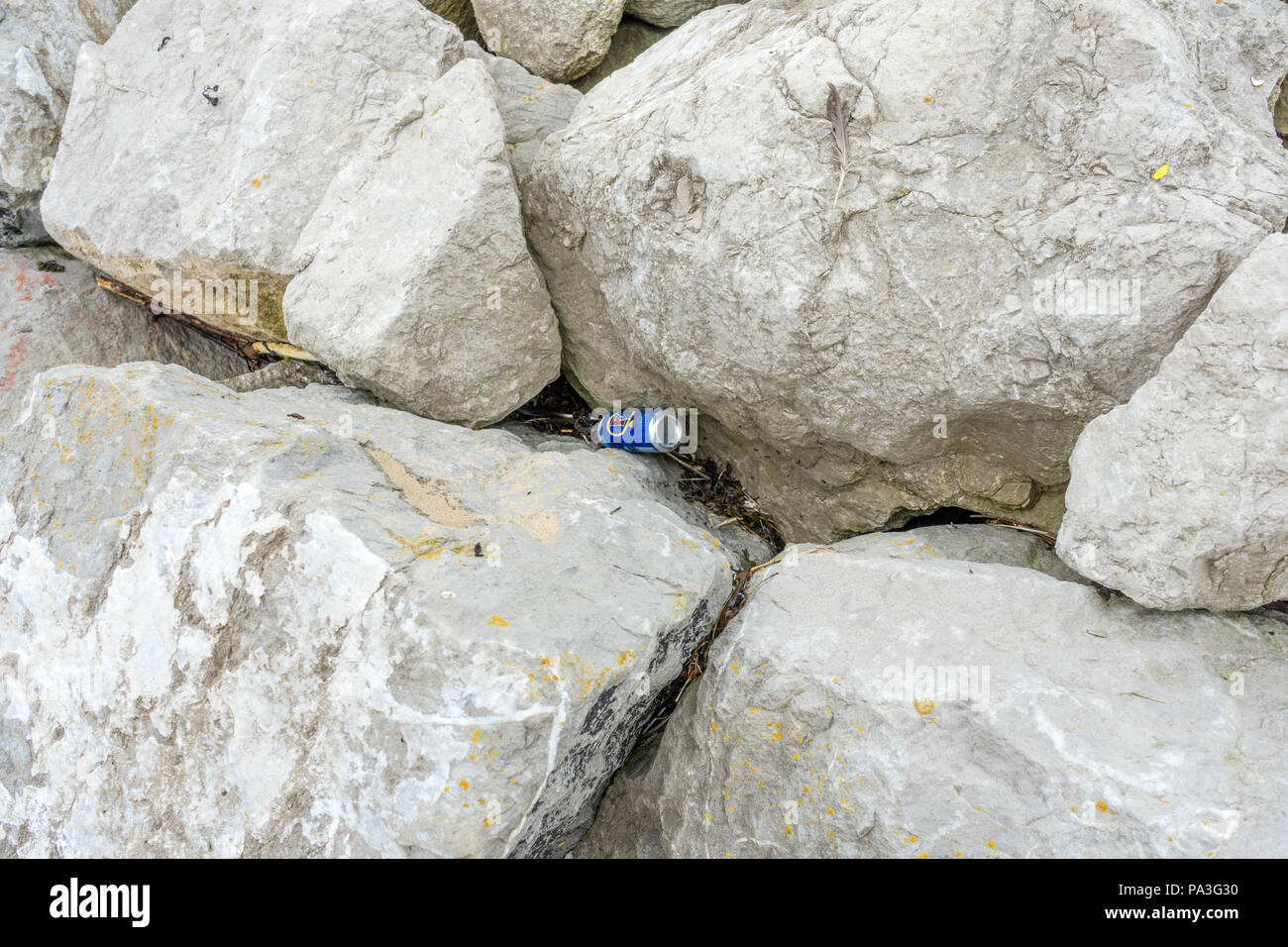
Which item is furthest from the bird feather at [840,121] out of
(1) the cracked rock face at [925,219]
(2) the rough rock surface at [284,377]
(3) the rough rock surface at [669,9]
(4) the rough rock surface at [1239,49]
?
(2) the rough rock surface at [284,377]

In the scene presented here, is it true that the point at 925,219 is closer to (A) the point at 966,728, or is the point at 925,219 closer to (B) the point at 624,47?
(A) the point at 966,728

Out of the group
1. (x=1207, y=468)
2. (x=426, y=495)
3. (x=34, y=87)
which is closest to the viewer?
(x=1207, y=468)

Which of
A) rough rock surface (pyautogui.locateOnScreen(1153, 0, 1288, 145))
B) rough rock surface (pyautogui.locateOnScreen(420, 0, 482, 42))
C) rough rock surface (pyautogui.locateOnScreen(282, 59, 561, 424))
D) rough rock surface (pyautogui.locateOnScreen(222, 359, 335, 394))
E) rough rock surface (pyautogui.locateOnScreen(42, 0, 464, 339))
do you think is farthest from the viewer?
rough rock surface (pyautogui.locateOnScreen(420, 0, 482, 42))

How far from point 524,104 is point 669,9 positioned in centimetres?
106

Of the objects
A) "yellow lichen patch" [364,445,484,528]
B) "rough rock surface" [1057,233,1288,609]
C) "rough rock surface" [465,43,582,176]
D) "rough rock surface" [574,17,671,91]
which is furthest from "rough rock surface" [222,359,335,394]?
"rough rock surface" [1057,233,1288,609]

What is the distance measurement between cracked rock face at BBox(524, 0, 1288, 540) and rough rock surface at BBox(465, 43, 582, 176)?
268 millimetres

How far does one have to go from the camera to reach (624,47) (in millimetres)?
4633

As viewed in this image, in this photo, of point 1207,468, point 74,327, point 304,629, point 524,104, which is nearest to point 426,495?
point 304,629

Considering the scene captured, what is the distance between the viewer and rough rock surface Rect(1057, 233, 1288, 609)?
2.37 m

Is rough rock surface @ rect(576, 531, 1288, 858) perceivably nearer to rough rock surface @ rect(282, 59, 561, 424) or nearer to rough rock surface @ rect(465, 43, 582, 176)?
rough rock surface @ rect(282, 59, 561, 424)

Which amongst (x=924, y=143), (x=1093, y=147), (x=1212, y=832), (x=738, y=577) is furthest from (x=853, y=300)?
(x=1212, y=832)

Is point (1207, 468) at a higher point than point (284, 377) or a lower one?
higher

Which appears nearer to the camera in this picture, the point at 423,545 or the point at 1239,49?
the point at 423,545

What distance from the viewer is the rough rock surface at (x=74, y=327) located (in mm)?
4332
